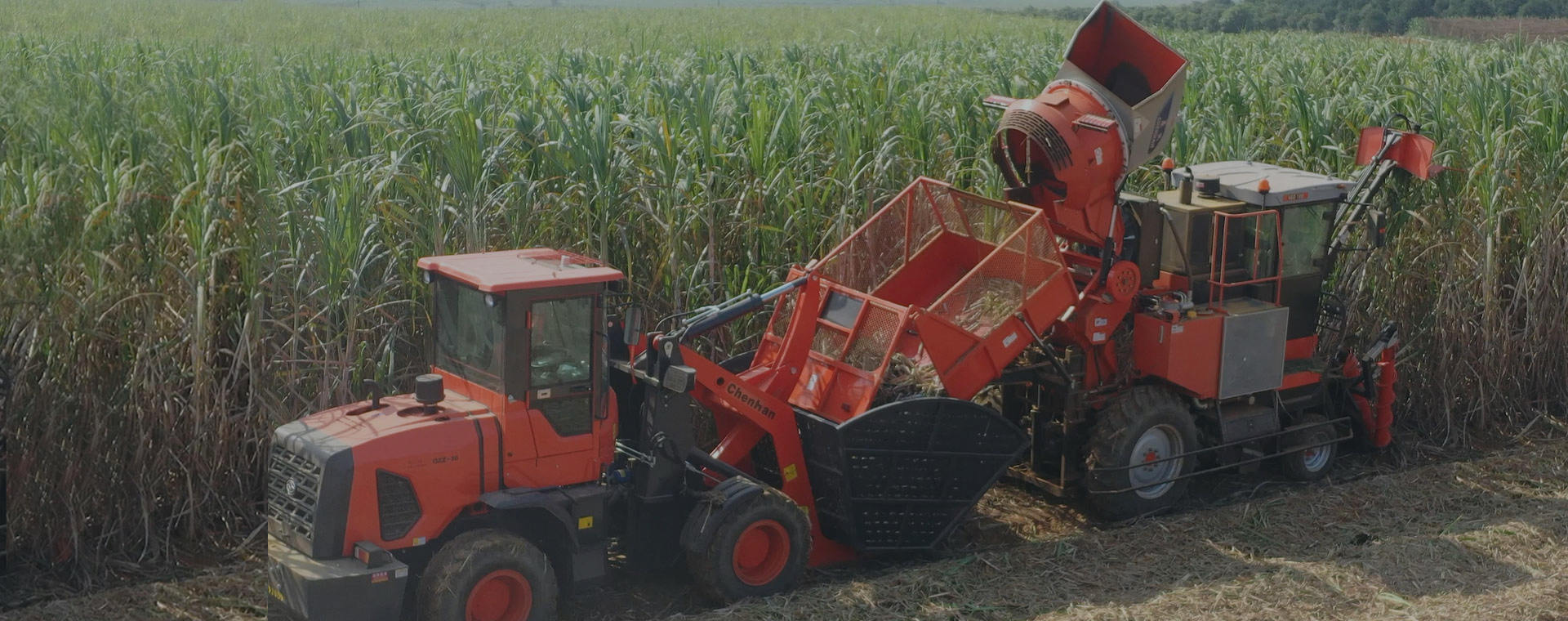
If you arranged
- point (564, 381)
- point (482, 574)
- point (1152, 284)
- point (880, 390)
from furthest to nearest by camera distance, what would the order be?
point (1152, 284) < point (880, 390) < point (564, 381) < point (482, 574)

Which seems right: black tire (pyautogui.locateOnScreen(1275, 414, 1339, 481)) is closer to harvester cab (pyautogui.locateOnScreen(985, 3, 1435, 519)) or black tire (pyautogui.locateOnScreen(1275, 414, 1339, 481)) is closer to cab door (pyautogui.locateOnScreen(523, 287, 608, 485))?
harvester cab (pyautogui.locateOnScreen(985, 3, 1435, 519))

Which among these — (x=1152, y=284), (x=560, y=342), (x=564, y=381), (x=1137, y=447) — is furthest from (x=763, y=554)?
(x=1152, y=284)

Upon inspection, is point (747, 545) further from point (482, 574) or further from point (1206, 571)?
point (1206, 571)

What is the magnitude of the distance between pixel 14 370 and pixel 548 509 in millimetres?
2565

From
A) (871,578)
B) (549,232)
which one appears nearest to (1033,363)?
(871,578)

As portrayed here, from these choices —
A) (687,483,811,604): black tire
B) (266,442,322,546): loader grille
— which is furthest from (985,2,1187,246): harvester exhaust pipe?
(266,442,322,546): loader grille

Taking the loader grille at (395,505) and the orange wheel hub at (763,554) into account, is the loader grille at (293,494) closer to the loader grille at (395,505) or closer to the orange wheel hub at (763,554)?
the loader grille at (395,505)

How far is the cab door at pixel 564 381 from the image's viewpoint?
220 inches

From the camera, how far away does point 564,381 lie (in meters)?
5.68

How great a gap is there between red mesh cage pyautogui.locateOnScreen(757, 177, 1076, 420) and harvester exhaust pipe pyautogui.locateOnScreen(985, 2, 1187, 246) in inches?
9.5

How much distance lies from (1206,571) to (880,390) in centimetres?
175

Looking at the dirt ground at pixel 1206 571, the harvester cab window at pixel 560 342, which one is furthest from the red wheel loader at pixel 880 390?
the dirt ground at pixel 1206 571

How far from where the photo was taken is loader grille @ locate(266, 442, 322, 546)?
533 cm

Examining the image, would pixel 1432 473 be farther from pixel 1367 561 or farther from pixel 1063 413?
pixel 1063 413
